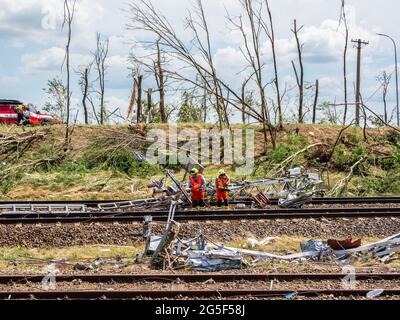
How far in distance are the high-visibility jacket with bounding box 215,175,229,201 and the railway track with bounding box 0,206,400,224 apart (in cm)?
121

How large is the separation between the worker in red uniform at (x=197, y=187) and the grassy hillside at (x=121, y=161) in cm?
620

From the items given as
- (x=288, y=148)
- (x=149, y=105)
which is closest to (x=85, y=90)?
(x=149, y=105)

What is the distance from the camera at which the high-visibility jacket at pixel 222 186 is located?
19.6 meters

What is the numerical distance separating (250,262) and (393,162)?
1847 centimetres

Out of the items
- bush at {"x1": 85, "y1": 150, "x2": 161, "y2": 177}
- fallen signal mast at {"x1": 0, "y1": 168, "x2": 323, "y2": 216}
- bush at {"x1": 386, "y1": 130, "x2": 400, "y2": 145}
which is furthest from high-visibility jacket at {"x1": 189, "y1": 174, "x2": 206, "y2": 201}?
bush at {"x1": 386, "y1": 130, "x2": 400, "y2": 145}

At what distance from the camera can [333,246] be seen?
14.0 meters

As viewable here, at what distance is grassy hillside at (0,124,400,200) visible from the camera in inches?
1077

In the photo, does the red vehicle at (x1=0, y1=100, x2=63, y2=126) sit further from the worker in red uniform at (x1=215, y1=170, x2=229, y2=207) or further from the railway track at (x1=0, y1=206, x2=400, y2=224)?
the worker in red uniform at (x1=215, y1=170, x2=229, y2=207)

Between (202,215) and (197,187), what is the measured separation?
192cm

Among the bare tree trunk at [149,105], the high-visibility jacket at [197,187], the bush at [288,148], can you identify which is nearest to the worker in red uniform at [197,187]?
the high-visibility jacket at [197,187]

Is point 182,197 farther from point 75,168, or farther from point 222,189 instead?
point 75,168

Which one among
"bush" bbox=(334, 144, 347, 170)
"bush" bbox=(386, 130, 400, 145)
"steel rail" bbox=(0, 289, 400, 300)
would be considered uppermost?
"bush" bbox=(386, 130, 400, 145)

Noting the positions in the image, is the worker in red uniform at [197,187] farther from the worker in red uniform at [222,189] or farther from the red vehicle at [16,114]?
the red vehicle at [16,114]

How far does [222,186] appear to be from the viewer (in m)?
19.8
